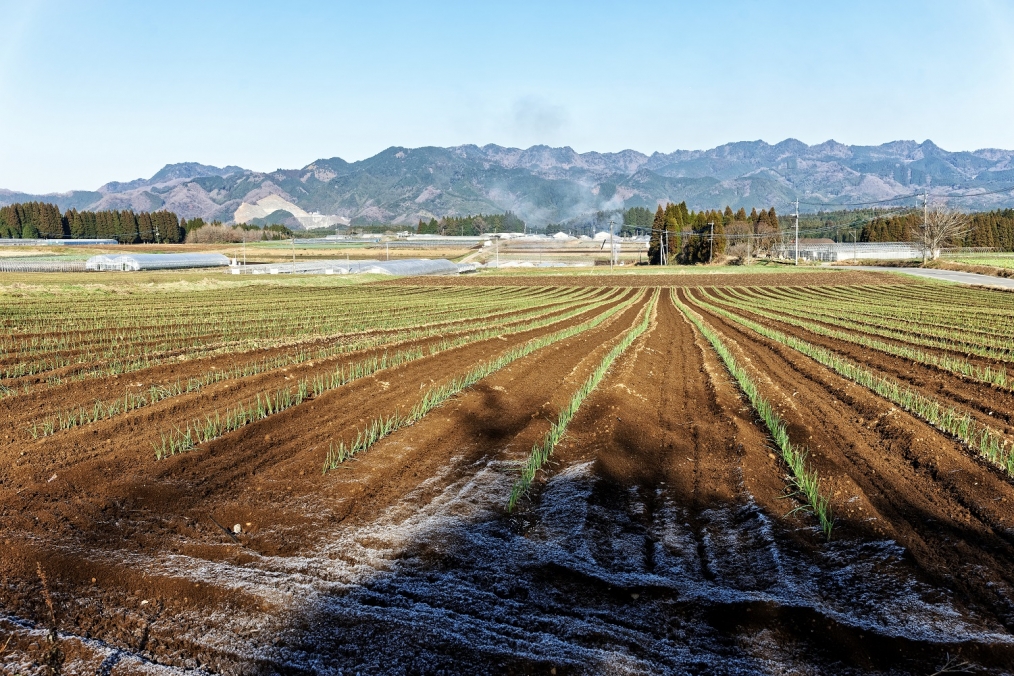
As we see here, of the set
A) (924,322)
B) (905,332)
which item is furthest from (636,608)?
(924,322)

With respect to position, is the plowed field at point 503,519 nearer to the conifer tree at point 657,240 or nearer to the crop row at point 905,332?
the crop row at point 905,332

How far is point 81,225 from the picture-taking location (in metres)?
127

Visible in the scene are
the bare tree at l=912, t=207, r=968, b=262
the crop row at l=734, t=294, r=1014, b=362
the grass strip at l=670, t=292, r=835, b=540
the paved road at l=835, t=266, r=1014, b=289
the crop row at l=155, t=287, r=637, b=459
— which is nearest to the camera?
the grass strip at l=670, t=292, r=835, b=540

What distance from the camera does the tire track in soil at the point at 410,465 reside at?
4184 mm

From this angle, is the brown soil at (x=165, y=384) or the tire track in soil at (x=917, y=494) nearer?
the tire track in soil at (x=917, y=494)

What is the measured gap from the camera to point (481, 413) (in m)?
8.68

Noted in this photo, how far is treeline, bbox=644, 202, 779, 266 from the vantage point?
3563 inches

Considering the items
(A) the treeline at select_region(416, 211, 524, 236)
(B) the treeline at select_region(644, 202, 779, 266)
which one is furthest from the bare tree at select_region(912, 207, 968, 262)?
(A) the treeline at select_region(416, 211, 524, 236)

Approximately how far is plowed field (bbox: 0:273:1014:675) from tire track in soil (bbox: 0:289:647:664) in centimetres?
3

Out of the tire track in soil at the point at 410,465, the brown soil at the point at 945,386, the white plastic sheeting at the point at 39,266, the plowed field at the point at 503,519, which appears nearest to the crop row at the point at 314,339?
the plowed field at the point at 503,519

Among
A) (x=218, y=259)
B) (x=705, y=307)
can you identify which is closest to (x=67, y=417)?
(x=705, y=307)

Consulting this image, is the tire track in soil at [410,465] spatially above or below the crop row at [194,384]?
below

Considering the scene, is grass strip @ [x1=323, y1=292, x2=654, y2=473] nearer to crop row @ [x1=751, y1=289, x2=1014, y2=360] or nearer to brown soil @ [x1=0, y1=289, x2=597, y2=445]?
brown soil @ [x1=0, y1=289, x2=597, y2=445]

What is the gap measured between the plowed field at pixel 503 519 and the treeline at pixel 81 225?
13481cm
